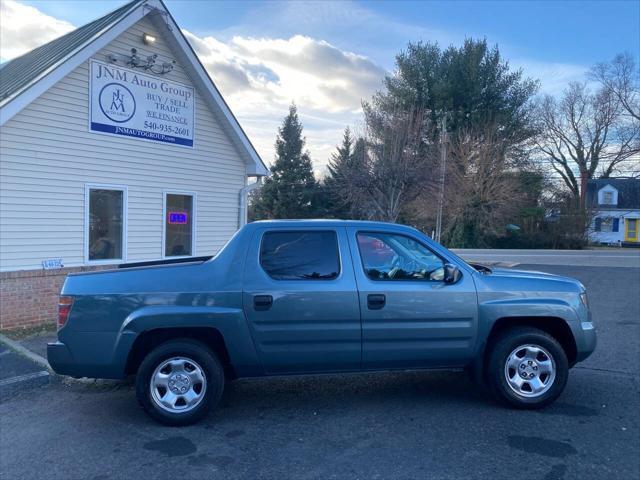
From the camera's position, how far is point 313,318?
16.0ft

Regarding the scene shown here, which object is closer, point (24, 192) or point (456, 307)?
point (456, 307)

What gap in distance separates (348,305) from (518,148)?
3428 cm

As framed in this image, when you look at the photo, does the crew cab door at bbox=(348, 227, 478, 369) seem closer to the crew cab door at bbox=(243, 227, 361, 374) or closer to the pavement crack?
the crew cab door at bbox=(243, 227, 361, 374)

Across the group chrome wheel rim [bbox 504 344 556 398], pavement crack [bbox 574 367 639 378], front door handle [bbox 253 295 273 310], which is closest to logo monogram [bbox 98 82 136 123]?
front door handle [bbox 253 295 273 310]

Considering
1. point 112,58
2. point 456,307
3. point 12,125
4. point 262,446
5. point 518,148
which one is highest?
point 518,148

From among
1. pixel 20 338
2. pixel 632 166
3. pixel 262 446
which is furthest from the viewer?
pixel 632 166

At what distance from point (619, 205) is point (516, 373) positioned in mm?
53682

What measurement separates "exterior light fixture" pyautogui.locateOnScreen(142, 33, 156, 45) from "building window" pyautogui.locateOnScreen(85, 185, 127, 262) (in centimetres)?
293

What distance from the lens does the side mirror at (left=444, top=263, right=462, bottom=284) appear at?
505 centimetres

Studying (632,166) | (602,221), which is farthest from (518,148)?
(632,166)

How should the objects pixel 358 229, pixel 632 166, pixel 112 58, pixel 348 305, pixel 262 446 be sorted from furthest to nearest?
1. pixel 632 166
2. pixel 112 58
3. pixel 358 229
4. pixel 348 305
5. pixel 262 446

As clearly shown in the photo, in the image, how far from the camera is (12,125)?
8766mm

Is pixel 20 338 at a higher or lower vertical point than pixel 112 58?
lower

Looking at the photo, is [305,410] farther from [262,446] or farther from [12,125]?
[12,125]
